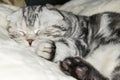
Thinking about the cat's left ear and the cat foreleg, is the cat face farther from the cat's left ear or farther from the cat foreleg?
the cat foreleg

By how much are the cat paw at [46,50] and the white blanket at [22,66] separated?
0.31 ft

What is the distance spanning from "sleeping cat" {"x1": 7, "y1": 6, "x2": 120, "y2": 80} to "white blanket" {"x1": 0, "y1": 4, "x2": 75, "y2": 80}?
0.11 metres

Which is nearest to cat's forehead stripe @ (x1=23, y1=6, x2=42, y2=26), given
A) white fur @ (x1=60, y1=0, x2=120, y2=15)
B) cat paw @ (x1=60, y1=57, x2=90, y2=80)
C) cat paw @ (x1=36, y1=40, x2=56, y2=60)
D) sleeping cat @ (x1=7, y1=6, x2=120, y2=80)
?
sleeping cat @ (x1=7, y1=6, x2=120, y2=80)

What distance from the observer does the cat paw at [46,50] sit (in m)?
1.53

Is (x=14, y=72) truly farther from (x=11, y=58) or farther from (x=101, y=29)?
(x=101, y=29)

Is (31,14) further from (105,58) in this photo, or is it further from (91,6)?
(91,6)

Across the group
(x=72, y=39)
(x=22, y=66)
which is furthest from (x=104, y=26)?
(x=22, y=66)

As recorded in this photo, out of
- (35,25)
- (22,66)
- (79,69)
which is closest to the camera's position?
(22,66)

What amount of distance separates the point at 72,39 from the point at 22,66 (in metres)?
0.47

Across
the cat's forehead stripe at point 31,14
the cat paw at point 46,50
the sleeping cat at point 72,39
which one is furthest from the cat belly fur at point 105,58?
the cat's forehead stripe at point 31,14

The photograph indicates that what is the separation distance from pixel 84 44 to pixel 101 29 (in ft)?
0.36

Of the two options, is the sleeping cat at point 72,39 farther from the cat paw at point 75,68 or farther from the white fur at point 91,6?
the white fur at point 91,6

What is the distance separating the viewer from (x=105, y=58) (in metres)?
1.57

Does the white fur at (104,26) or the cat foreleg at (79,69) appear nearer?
the cat foreleg at (79,69)
